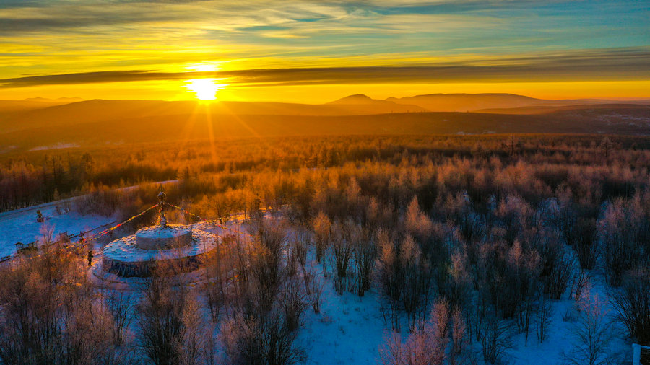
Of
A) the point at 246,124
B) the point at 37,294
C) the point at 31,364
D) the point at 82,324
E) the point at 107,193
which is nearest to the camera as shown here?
the point at 31,364

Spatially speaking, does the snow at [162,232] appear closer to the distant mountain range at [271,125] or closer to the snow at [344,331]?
the snow at [344,331]

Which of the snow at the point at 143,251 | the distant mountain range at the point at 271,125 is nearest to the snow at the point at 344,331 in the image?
the snow at the point at 143,251

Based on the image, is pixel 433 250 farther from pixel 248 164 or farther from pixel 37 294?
pixel 248 164

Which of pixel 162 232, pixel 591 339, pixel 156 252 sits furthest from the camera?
pixel 162 232

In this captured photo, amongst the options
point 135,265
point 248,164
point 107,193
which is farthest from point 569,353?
point 248,164

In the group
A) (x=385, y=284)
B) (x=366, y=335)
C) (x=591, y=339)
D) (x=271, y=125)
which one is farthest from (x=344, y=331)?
(x=271, y=125)

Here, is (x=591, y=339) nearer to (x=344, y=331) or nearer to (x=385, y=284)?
(x=385, y=284)
